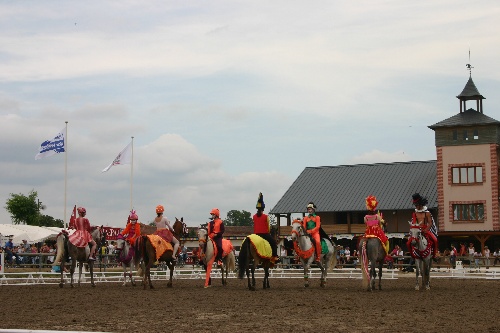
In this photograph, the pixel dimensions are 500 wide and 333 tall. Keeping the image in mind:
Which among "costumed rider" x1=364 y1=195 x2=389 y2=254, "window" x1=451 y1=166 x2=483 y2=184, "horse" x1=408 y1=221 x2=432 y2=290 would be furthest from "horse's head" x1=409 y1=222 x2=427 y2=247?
"window" x1=451 y1=166 x2=483 y2=184

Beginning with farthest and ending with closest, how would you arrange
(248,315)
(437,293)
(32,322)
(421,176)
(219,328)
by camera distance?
(421,176) → (437,293) → (248,315) → (32,322) → (219,328)

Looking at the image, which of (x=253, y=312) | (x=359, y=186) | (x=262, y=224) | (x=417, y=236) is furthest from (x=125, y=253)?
(x=359, y=186)

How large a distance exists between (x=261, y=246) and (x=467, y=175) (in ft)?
147

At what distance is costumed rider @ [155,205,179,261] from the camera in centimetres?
2606

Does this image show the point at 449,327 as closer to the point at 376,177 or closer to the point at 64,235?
the point at 64,235

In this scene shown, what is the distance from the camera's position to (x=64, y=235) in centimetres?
2650

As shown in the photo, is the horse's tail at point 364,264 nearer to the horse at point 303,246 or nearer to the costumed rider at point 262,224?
the horse at point 303,246

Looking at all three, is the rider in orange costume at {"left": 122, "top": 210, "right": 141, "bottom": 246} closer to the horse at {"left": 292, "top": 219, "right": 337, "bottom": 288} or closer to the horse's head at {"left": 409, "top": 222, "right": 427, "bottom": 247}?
the horse at {"left": 292, "top": 219, "right": 337, "bottom": 288}

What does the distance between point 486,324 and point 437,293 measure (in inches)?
335

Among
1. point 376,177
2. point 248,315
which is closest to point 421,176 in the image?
point 376,177

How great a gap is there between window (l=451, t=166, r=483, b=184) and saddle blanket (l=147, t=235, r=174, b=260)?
44588 millimetres

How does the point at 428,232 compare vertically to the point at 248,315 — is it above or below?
above

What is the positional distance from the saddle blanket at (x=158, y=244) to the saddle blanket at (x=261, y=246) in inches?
116

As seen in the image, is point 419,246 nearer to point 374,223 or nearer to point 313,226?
point 374,223
